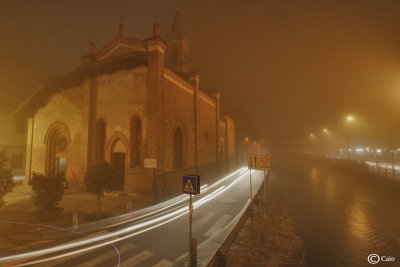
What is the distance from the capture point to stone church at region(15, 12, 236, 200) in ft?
51.6

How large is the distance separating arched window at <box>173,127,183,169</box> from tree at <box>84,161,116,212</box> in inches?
322

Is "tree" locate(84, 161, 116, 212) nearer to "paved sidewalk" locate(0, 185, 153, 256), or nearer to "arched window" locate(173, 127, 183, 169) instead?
"paved sidewalk" locate(0, 185, 153, 256)

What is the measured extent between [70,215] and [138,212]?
3581 millimetres

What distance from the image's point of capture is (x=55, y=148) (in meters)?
20.5

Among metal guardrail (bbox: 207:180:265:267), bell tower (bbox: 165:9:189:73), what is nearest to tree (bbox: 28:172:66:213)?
metal guardrail (bbox: 207:180:265:267)

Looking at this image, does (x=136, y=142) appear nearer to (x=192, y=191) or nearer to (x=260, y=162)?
(x=260, y=162)

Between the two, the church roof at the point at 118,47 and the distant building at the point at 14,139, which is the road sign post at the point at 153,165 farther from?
the distant building at the point at 14,139

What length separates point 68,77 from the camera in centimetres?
1842

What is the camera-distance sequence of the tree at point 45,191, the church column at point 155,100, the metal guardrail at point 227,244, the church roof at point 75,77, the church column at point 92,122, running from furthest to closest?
1. the church column at point 92,122
2. the church roof at point 75,77
3. the church column at point 155,100
4. the tree at point 45,191
5. the metal guardrail at point 227,244

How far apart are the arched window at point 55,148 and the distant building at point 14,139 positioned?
939cm

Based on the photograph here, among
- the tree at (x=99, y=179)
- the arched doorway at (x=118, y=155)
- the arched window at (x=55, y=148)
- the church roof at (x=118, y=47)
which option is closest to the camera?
the tree at (x=99, y=179)

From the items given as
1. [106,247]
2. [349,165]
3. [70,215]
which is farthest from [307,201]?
[349,165]

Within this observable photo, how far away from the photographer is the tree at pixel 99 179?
37.8 ft

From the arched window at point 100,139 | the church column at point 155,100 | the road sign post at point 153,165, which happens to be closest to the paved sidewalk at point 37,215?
the road sign post at point 153,165
